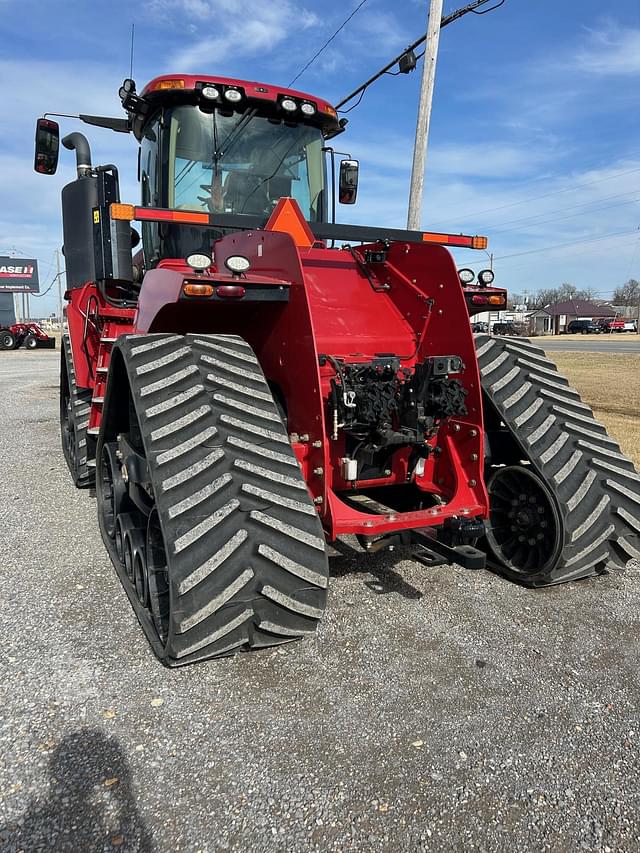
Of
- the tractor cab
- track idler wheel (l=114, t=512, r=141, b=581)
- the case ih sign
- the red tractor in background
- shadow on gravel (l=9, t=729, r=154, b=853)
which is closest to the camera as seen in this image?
shadow on gravel (l=9, t=729, r=154, b=853)

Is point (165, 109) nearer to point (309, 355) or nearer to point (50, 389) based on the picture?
point (309, 355)

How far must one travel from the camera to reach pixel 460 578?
403 cm

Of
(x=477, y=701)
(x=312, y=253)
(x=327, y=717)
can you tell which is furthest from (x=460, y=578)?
(x=312, y=253)

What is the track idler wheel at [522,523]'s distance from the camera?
3.65 meters

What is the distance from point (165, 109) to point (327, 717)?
432cm

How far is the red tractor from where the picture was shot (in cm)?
271

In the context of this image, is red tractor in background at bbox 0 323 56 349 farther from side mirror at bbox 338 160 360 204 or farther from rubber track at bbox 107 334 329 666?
rubber track at bbox 107 334 329 666

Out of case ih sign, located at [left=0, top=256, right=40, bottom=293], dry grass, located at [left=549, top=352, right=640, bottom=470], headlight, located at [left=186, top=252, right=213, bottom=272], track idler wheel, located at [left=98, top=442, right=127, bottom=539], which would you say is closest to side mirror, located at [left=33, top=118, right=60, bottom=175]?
track idler wheel, located at [left=98, top=442, right=127, bottom=539]

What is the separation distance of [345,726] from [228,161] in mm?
3953

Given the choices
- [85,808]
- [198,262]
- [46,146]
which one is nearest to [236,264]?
[198,262]

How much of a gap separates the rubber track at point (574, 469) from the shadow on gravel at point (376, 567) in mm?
706

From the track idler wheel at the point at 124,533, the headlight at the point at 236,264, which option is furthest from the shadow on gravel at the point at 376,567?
the headlight at the point at 236,264

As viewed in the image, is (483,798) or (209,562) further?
(209,562)

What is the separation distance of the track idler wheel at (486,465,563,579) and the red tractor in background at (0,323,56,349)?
1262 inches
